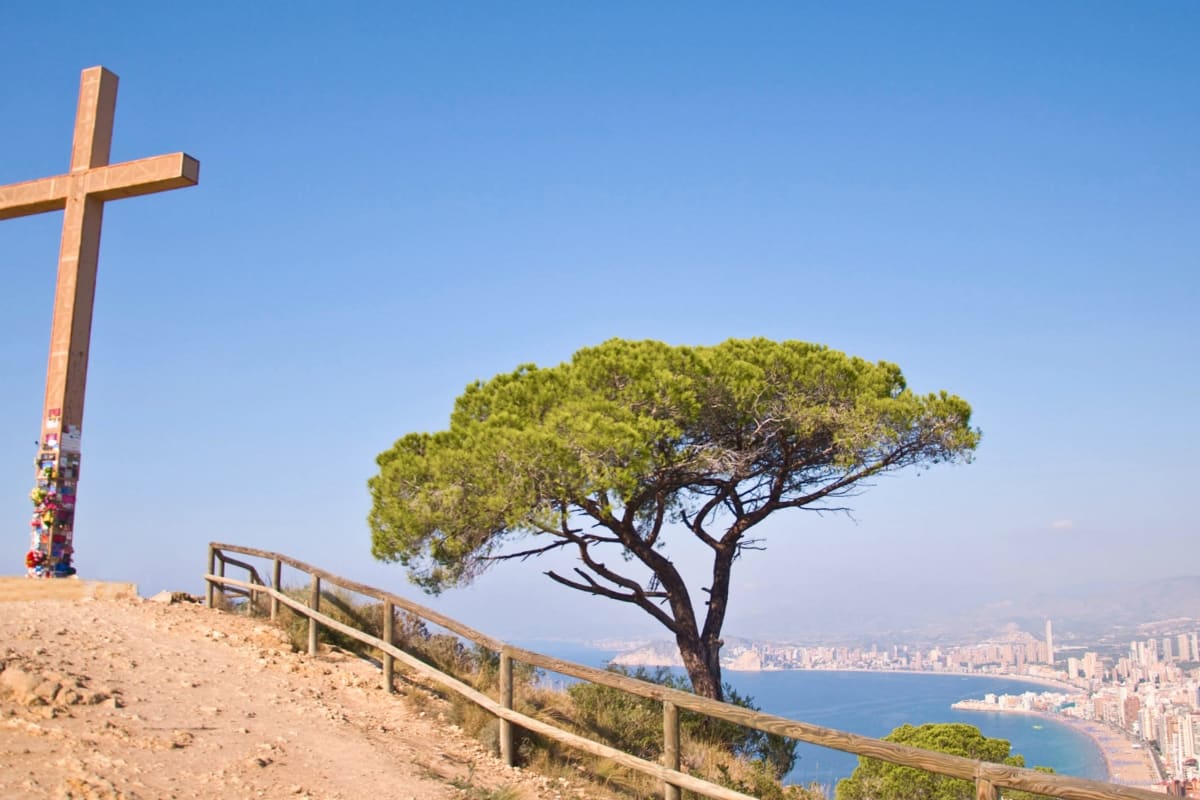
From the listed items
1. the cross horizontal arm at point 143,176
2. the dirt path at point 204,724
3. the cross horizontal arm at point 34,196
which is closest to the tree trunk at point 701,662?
the dirt path at point 204,724

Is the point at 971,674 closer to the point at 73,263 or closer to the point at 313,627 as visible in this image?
the point at 313,627

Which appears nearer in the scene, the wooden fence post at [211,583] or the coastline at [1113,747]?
the wooden fence post at [211,583]

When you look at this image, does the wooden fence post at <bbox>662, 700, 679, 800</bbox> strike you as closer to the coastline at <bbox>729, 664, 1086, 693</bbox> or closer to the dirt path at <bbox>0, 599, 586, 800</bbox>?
the dirt path at <bbox>0, 599, 586, 800</bbox>

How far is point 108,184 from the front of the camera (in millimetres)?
11992

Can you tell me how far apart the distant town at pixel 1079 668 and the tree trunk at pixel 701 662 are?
3.24 meters

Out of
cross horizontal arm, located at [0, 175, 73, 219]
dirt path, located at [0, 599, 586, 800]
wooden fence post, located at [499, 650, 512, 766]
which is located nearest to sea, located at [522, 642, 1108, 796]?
wooden fence post, located at [499, 650, 512, 766]

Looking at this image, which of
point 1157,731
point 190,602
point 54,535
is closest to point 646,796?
point 190,602

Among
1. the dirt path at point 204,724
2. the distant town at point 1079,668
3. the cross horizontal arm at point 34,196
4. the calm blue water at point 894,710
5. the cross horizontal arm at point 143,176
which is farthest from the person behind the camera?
the distant town at point 1079,668

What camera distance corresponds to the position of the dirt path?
5.78 m

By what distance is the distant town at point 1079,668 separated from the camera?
23.2 meters

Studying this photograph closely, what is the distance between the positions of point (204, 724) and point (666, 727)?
357 cm

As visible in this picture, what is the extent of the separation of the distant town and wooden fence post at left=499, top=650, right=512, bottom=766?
334 inches

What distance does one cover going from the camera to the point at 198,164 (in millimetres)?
11602

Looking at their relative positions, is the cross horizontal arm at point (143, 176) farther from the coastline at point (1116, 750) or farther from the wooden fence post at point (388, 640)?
the coastline at point (1116, 750)
